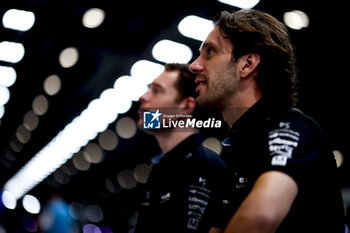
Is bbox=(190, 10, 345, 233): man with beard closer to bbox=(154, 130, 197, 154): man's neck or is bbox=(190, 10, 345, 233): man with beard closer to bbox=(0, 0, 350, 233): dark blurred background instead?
bbox=(154, 130, 197, 154): man's neck

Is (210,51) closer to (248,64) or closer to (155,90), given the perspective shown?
(248,64)

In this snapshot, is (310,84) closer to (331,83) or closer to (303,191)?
(331,83)

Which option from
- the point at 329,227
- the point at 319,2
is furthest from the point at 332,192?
the point at 319,2

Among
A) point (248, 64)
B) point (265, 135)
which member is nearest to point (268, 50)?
point (248, 64)

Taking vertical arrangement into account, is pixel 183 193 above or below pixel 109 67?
above

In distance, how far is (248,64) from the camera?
1.78 metres

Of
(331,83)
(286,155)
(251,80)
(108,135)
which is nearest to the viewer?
(286,155)

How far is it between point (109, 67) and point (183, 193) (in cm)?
625

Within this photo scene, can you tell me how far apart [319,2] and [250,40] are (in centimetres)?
299

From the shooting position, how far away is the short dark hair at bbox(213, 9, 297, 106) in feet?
5.78

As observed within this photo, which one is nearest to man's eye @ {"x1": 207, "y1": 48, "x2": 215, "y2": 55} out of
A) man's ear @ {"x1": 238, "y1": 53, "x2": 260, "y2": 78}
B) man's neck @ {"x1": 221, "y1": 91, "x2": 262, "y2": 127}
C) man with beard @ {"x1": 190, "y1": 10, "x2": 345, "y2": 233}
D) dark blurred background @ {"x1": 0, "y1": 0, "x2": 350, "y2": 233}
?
man with beard @ {"x1": 190, "y1": 10, "x2": 345, "y2": 233}

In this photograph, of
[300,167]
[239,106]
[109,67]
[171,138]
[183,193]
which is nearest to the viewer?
[300,167]

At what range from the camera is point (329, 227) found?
50.5 inches

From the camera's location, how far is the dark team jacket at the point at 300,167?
4.05ft
